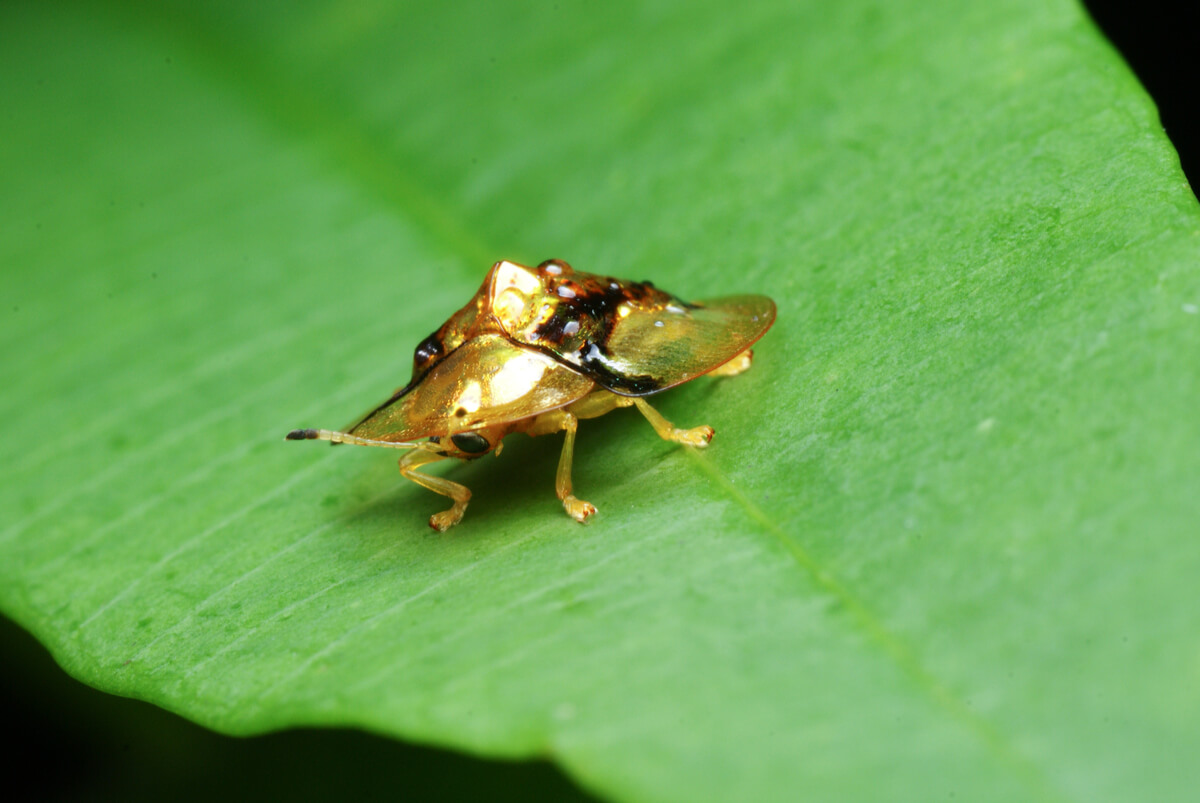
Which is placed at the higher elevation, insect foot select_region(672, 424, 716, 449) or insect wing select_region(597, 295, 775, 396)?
insect wing select_region(597, 295, 775, 396)

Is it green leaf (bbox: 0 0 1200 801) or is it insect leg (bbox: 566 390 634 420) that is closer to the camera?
green leaf (bbox: 0 0 1200 801)

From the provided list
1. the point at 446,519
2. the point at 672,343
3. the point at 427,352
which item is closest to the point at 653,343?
the point at 672,343

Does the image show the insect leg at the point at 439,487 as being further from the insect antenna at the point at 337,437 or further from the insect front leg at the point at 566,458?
the insect front leg at the point at 566,458

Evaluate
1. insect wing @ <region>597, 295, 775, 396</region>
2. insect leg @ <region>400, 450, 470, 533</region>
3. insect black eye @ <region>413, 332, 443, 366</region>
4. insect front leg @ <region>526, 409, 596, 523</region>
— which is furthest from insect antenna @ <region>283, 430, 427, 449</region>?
insect wing @ <region>597, 295, 775, 396</region>

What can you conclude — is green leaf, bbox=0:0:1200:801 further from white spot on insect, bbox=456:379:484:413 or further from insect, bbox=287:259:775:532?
white spot on insect, bbox=456:379:484:413

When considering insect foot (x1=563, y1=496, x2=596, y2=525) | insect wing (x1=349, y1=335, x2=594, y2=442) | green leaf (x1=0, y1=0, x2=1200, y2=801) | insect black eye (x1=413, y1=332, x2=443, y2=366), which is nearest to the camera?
green leaf (x1=0, y1=0, x2=1200, y2=801)

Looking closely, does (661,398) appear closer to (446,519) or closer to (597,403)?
(597,403)

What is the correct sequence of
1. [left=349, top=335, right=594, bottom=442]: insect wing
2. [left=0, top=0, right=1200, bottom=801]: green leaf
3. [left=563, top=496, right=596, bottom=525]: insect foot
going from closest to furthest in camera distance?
[left=0, top=0, right=1200, bottom=801]: green leaf
[left=563, top=496, right=596, bottom=525]: insect foot
[left=349, top=335, right=594, bottom=442]: insect wing
